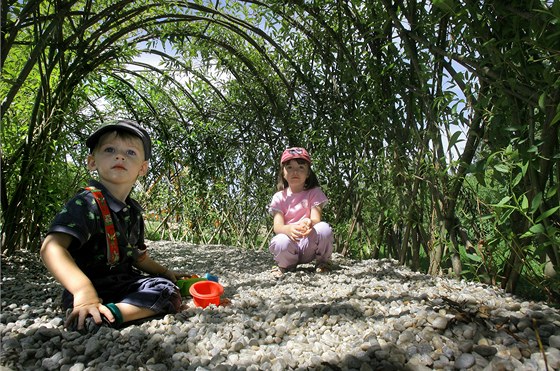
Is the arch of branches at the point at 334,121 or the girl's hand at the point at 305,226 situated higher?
the arch of branches at the point at 334,121

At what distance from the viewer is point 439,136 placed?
2334 millimetres

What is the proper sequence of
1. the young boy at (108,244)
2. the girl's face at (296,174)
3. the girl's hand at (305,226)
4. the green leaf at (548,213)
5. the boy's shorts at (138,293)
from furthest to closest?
the girl's face at (296,174) → the girl's hand at (305,226) → the boy's shorts at (138,293) → the young boy at (108,244) → the green leaf at (548,213)

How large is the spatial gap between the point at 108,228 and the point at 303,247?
1.39 m

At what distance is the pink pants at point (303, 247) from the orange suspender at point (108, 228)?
1.20 meters

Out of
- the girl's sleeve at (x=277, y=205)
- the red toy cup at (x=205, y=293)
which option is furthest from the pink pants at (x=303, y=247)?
the red toy cup at (x=205, y=293)

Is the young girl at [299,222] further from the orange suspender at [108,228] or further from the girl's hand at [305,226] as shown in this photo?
the orange suspender at [108,228]

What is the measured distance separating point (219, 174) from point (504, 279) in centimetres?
382

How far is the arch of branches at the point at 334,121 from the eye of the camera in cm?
170

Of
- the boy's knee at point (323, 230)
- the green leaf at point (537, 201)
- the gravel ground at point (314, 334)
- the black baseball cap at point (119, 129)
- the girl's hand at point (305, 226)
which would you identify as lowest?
the gravel ground at point (314, 334)

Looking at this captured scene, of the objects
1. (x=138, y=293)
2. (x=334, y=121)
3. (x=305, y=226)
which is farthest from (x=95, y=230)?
(x=334, y=121)

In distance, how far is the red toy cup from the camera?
1.92 m

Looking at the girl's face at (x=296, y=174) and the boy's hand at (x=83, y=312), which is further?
the girl's face at (x=296, y=174)

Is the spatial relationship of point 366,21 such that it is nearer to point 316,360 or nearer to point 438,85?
point 438,85

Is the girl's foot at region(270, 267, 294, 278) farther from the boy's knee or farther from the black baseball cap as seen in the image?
the black baseball cap
